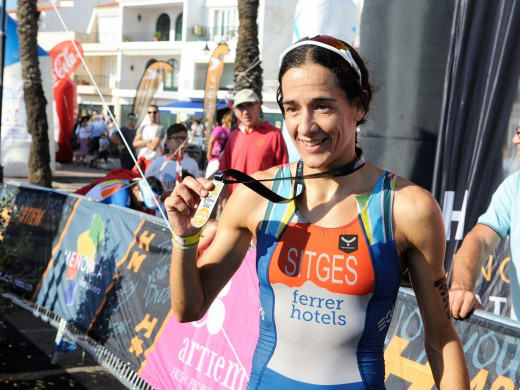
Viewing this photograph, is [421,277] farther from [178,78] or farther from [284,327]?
[178,78]

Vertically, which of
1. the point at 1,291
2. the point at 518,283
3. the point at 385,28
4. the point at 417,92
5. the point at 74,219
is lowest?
the point at 1,291

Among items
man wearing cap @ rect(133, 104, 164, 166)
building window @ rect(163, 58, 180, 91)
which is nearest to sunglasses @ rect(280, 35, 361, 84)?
man wearing cap @ rect(133, 104, 164, 166)

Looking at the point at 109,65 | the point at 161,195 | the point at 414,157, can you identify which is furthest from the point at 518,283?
the point at 109,65

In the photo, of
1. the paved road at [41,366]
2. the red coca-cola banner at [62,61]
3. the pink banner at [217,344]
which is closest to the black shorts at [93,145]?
the red coca-cola banner at [62,61]

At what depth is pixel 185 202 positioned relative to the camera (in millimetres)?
2072

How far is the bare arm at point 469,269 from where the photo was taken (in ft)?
9.15

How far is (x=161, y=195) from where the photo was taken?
25.0ft

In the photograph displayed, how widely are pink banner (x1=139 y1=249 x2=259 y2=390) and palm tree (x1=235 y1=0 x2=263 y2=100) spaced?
10.1 m

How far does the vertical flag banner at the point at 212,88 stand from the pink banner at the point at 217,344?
11.6 meters

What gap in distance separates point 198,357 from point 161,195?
329cm

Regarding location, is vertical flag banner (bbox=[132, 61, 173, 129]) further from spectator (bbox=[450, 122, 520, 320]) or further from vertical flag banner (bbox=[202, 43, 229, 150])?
spectator (bbox=[450, 122, 520, 320])

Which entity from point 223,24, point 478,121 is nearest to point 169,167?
point 478,121

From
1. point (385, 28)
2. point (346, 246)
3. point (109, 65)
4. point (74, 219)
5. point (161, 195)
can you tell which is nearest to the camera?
point (346, 246)

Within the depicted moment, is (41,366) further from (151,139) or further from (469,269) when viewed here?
(151,139)
